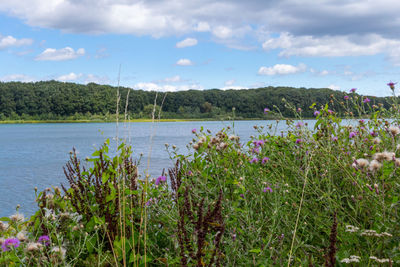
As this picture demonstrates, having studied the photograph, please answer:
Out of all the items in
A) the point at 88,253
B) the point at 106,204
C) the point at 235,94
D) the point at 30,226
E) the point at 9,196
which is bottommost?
the point at 9,196

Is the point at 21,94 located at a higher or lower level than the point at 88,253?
higher

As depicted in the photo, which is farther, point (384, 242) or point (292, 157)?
point (292, 157)

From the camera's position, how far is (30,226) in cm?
294

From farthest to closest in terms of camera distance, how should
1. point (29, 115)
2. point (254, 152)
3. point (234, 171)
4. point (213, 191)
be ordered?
point (29, 115) < point (254, 152) < point (234, 171) < point (213, 191)

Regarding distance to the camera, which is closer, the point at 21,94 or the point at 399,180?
the point at 399,180

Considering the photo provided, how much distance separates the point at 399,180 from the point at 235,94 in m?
50.4

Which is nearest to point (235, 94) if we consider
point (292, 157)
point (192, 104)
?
point (192, 104)

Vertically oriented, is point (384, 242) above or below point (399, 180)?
below

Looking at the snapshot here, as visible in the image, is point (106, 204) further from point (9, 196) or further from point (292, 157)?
point (9, 196)

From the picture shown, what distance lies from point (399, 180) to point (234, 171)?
140 centimetres

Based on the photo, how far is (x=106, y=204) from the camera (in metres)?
2.86

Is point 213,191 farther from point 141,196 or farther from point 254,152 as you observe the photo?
→ point 254,152

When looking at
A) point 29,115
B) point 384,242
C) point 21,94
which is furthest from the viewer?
point 29,115

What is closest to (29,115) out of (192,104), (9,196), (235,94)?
(192,104)
